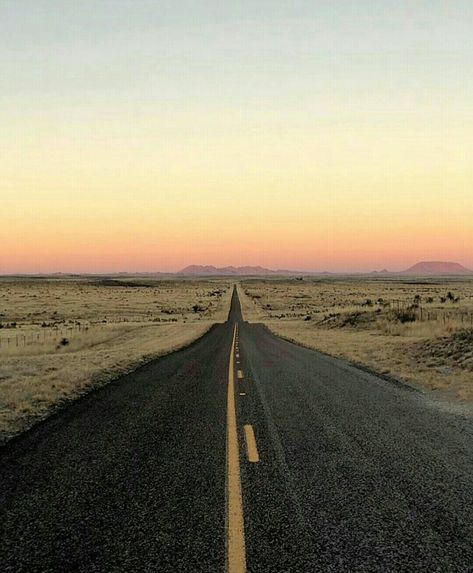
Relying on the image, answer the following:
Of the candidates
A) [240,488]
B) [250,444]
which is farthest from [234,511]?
[250,444]

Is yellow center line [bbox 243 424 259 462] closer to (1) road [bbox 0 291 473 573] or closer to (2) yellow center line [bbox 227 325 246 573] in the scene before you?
(1) road [bbox 0 291 473 573]

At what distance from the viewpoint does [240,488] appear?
5688 millimetres

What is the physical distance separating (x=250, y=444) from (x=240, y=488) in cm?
184

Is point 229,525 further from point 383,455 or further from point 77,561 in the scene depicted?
point 383,455

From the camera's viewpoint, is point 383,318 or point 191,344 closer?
point 191,344

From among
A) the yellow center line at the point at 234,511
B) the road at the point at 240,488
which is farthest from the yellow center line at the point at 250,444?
the yellow center line at the point at 234,511

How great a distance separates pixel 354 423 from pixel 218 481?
144 inches

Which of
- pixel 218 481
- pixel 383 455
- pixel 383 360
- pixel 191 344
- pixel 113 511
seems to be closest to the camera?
pixel 113 511

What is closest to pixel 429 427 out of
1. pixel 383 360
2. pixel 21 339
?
pixel 383 360

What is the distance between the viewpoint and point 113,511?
5.09 meters

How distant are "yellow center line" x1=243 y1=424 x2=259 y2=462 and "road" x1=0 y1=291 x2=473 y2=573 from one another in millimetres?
31

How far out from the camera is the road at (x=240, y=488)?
165 inches

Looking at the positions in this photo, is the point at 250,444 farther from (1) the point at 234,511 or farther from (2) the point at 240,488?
(1) the point at 234,511

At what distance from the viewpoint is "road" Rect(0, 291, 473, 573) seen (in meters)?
4.20
